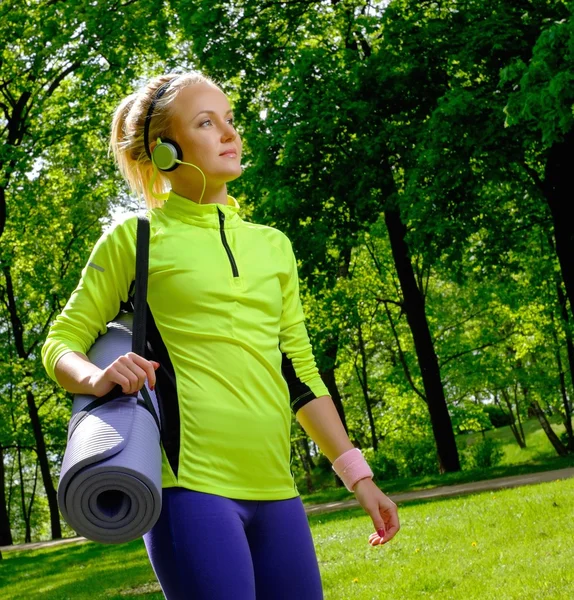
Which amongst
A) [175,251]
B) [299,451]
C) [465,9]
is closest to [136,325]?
[175,251]

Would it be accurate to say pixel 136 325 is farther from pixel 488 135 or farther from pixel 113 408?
pixel 488 135

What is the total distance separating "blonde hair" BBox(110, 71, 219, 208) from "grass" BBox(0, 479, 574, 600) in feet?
15.6

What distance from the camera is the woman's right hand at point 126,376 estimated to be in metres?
2.05

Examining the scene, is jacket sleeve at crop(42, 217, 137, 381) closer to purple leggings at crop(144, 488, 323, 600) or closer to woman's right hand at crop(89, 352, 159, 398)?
woman's right hand at crop(89, 352, 159, 398)

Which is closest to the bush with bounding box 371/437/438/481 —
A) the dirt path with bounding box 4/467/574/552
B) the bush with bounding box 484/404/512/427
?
the dirt path with bounding box 4/467/574/552

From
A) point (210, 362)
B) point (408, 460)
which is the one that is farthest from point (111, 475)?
point (408, 460)

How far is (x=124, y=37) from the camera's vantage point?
1898 centimetres

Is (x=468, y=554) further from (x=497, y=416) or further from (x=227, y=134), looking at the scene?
(x=497, y=416)

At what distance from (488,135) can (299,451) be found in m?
36.4

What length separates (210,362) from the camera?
2.32 metres

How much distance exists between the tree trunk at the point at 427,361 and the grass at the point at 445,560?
28.4 ft

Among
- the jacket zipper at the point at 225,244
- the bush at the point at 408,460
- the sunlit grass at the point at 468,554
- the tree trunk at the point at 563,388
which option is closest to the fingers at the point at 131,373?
the jacket zipper at the point at 225,244

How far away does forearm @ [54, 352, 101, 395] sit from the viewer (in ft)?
7.05

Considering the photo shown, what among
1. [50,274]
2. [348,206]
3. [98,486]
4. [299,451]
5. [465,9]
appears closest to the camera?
[98,486]
